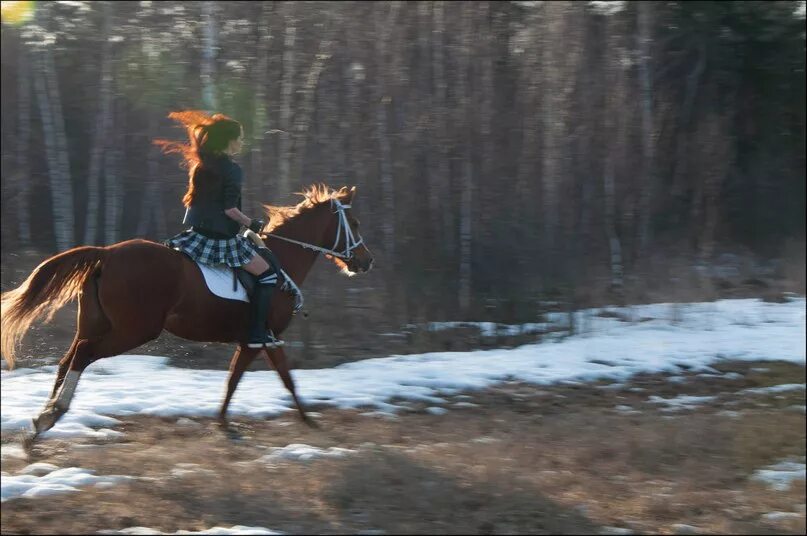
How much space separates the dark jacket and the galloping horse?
393 mm

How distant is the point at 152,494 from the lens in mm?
6398

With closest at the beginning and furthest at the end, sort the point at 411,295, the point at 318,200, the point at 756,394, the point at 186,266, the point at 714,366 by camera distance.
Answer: the point at 186,266
the point at 318,200
the point at 756,394
the point at 714,366
the point at 411,295

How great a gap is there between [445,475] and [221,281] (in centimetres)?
271

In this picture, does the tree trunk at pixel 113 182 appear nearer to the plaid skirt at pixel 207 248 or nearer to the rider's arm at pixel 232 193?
the plaid skirt at pixel 207 248

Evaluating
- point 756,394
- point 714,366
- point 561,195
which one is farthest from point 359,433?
point 561,195

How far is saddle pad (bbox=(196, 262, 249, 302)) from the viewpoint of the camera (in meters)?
Result: 8.26

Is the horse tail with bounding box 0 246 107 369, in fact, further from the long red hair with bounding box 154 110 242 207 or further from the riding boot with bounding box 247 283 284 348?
the riding boot with bounding box 247 283 284 348

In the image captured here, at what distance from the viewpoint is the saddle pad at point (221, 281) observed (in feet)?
27.1

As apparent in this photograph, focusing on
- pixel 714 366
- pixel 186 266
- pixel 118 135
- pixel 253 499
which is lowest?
pixel 714 366

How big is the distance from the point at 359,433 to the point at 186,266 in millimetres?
2335

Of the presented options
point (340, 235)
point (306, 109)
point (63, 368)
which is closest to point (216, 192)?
point (340, 235)

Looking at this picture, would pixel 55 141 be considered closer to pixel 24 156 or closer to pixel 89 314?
pixel 24 156

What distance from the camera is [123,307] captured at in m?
7.65

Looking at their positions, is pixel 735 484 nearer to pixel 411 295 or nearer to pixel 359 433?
pixel 359 433
